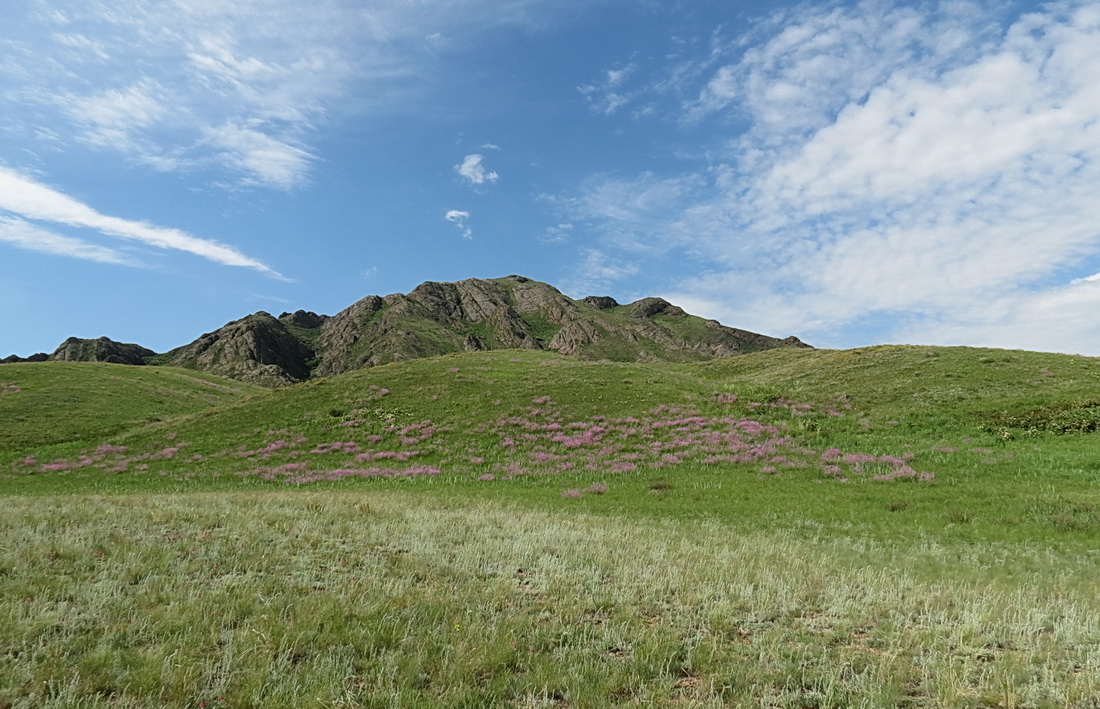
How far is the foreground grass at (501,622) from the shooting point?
6902 mm

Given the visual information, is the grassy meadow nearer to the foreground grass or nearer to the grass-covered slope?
the foreground grass

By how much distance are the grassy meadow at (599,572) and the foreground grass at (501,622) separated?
53mm

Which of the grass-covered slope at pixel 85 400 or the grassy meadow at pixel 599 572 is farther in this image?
the grass-covered slope at pixel 85 400

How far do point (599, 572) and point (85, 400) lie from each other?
76604 mm

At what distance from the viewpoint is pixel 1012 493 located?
22719mm

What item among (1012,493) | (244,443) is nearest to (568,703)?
(1012,493)

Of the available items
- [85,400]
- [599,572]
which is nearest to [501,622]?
[599,572]

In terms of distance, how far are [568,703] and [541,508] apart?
18.3 m

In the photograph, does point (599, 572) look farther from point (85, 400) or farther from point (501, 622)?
point (85, 400)

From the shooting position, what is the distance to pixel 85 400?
2468 inches

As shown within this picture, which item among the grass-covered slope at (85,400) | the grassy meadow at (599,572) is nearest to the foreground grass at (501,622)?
the grassy meadow at (599,572)

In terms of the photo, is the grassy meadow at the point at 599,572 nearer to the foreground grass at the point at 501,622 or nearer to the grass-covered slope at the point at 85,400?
the foreground grass at the point at 501,622

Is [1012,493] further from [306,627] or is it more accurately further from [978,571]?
[306,627]

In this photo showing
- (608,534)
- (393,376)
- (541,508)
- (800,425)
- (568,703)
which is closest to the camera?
(568,703)
